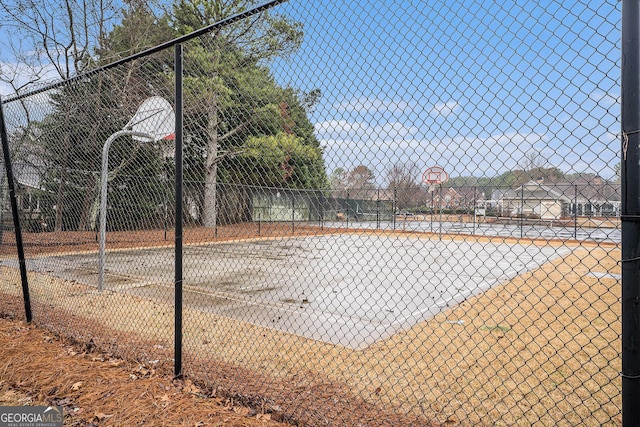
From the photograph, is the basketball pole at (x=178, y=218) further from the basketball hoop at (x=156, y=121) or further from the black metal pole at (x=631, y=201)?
the basketball hoop at (x=156, y=121)

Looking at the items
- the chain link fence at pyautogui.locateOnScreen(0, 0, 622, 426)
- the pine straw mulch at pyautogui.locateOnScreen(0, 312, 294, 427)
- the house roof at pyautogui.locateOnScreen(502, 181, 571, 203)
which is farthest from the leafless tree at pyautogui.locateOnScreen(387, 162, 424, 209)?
the pine straw mulch at pyautogui.locateOnScreen(0, 312, 294, 427)

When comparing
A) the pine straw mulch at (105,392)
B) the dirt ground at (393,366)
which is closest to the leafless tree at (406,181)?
the dirt ground at (393,366)

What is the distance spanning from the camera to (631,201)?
1.25 m

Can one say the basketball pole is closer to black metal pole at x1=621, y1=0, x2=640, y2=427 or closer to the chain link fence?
the chain link fence

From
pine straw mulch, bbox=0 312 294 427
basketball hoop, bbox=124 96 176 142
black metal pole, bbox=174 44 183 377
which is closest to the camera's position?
pine straw mulch, bbox=0 312 294 427

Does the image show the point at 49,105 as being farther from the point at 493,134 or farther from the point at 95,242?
the point at 95,242

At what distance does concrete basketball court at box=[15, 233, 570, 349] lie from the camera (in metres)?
4.09

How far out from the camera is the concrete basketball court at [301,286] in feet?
13.4

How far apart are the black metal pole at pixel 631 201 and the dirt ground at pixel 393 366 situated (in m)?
0.91

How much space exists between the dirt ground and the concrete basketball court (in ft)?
1.20

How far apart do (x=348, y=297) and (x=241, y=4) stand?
1448 centimetres

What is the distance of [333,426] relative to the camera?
77.4 inches

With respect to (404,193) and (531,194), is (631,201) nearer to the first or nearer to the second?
(531,194)

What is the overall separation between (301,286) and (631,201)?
5.18 meters
